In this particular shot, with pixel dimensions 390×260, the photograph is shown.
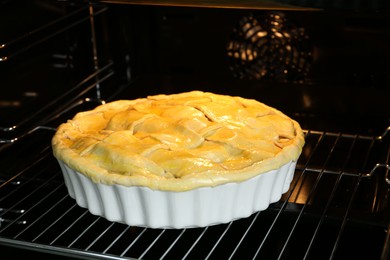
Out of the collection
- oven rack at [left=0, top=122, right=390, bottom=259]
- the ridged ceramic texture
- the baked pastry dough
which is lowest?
oven rack at [left=0, top=122, right=390, bottom=259]

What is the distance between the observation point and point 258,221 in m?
1.24

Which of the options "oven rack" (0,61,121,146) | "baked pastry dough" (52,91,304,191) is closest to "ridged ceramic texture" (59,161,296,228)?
"baked pastry dough" (52,91,304,191)

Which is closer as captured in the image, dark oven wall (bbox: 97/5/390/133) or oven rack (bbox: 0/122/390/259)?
oven rack (bbox: 0/122/390/259)

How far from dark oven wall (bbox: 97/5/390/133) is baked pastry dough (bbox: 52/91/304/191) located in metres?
0.30

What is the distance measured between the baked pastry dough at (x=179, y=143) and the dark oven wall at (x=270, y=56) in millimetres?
295

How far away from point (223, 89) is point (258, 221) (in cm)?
50

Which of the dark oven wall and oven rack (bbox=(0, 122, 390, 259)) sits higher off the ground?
the dark oven wall

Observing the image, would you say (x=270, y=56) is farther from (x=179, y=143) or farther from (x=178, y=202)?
(x=178, y=202)

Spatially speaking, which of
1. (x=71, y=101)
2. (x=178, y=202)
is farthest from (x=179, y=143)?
(x=71, y=101)

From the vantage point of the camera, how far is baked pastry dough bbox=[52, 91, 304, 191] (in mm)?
1074

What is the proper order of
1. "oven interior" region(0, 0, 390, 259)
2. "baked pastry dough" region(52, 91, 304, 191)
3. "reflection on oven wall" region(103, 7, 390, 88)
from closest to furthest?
"baked pastry dough" region(52, 91, 304, 191)
"oven interior" region(0, 0, 390, 259)
"reflection on oven wall" region(103, 7, 390, 88)

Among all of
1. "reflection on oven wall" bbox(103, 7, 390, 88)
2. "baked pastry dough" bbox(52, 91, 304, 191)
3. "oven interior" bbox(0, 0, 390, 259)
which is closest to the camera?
"baked pastry dough" bbox(52, 91, 304, 191)

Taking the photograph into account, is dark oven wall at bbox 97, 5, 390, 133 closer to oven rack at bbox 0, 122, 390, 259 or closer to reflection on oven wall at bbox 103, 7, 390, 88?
reflection on oven wall at bbox 103, 7, 390, 88

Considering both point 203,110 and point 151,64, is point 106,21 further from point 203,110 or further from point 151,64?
point 203,110
